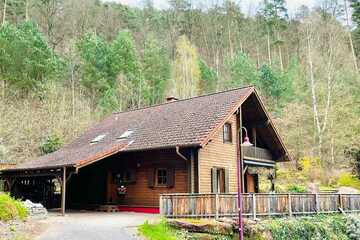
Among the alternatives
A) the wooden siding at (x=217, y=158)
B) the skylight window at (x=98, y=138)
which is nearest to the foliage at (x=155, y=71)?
the skylight window at (x=98, y=138)

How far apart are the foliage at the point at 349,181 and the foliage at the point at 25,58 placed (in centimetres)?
2427

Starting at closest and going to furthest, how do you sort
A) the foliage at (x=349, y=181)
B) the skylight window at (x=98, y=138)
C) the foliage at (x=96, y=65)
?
1. the skylight window at (x=98, y=138)
2. the foliage at (x=349, y=181)
3. the foliage at (x=96, y=65)

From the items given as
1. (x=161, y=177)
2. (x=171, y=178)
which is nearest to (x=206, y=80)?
(x=161, y=177)

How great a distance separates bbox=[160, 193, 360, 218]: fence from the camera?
15531 mm

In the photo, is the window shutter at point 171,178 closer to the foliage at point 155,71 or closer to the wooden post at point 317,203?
the wooden post at point 317,203

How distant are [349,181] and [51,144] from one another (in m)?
22.7

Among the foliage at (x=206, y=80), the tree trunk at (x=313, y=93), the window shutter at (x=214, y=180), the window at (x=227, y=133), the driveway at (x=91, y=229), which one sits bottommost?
the driveway at (x=91, y=229)

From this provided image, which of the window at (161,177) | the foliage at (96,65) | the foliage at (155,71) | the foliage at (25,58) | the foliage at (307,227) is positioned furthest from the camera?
the foliage at (155,71)

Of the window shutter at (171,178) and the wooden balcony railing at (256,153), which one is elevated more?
the wooden balcony railing at (256,153)

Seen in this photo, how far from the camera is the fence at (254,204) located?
51.0 ft

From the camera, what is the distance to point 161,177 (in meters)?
20.3

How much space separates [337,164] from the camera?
35.2 m

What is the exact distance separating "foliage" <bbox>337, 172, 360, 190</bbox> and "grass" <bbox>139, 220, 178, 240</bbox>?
22.7 metres

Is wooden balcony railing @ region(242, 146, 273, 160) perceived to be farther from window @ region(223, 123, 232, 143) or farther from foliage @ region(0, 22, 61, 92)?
foliage @ region(0, 22, 61, 92)
